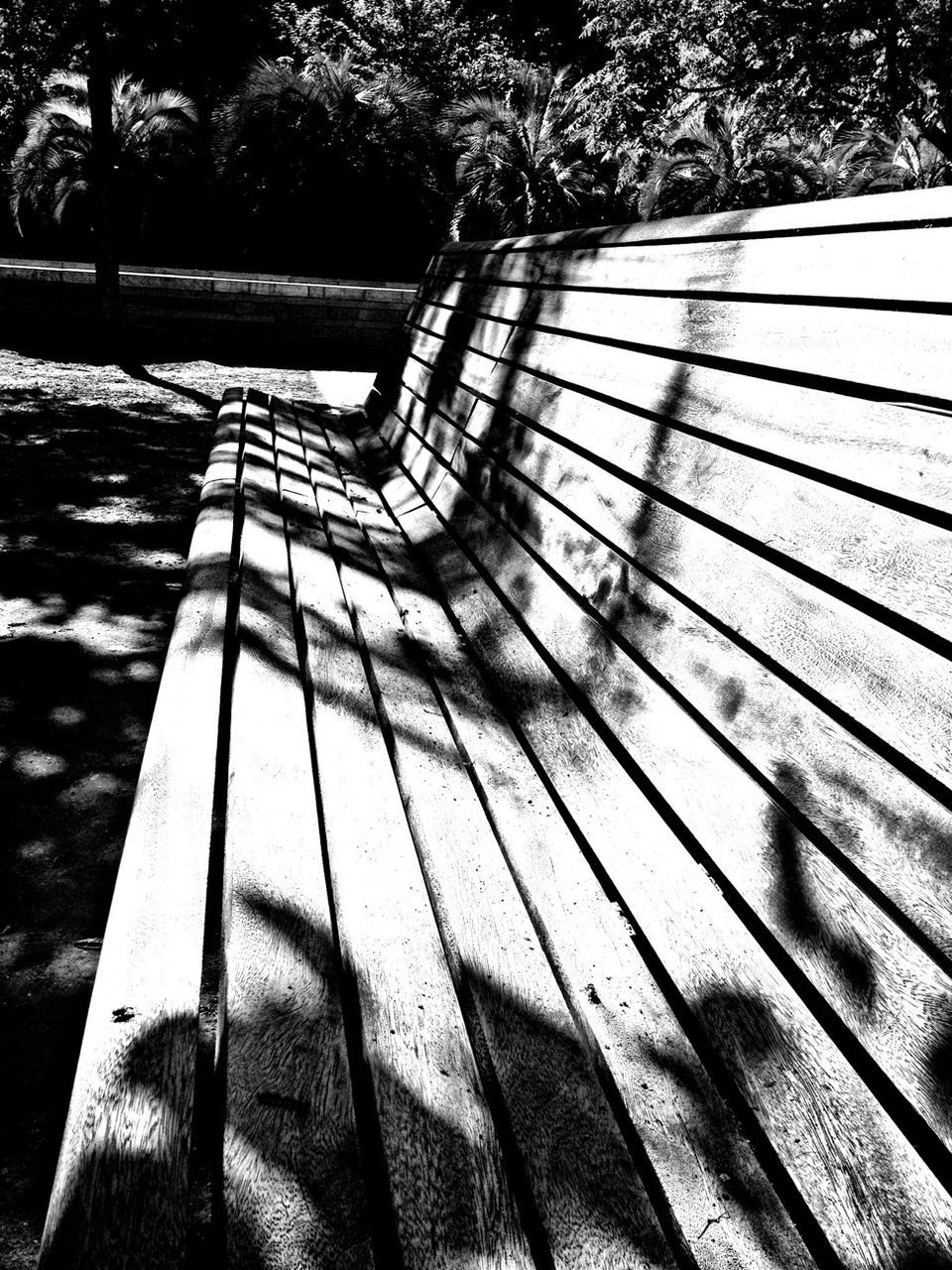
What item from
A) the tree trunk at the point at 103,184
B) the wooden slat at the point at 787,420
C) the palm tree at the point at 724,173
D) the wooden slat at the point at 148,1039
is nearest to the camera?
the wooden slat at the point at 148,1039

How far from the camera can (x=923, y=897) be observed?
1.14 metres

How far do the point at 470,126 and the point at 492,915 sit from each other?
2232 centimetres

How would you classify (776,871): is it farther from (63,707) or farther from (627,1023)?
(63,707)

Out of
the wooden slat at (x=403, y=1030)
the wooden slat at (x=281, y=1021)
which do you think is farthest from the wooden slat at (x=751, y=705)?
the wooden slat at (x=281, y=1021)

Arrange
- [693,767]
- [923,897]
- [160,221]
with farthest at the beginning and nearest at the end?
[160,221] → [693,767] → [923,897]

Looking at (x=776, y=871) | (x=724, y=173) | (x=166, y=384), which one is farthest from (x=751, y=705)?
(x=724, y=173)

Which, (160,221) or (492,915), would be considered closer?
(492,915)

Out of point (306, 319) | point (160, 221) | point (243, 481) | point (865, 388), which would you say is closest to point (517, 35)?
point (160, 221)

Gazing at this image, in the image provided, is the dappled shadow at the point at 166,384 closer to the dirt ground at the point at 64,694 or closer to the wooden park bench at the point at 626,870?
the dirt ground at the point at 64,694

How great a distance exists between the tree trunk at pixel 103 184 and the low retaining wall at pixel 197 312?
2.84ft

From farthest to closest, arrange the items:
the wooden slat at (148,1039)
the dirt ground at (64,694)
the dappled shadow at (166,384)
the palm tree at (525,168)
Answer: the palm tree at (525,168), the dappled shadow at (166,384), the dirt ground at (64,694), the wooden slat at (148,1039)

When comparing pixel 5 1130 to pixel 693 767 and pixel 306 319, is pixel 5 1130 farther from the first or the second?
pixel 306 319

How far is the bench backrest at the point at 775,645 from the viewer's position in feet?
3.85

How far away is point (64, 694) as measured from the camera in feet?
10.6
